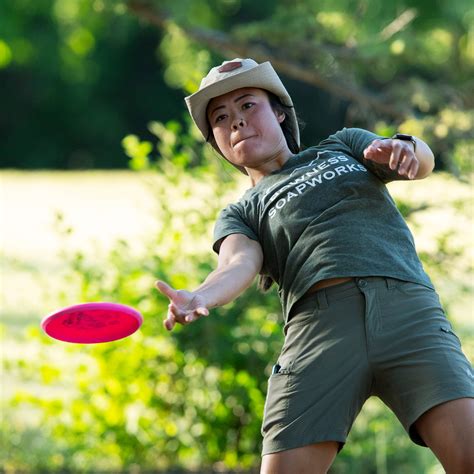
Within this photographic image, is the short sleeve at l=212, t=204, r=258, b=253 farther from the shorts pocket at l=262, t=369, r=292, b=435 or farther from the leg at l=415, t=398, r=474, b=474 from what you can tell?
the leg at l=415, t=398, r=474, b=474

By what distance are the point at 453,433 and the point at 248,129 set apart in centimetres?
98

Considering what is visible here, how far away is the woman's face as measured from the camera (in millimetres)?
3102

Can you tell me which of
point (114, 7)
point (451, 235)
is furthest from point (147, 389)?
point (114, 7)

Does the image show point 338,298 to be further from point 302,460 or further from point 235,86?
point 235,86

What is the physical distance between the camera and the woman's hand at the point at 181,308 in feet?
8.61

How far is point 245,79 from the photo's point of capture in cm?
311

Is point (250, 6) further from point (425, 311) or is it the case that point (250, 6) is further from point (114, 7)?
point (425, 311)

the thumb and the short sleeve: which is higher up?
the short sleeve

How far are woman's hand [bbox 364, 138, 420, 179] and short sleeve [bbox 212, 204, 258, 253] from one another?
0.39m

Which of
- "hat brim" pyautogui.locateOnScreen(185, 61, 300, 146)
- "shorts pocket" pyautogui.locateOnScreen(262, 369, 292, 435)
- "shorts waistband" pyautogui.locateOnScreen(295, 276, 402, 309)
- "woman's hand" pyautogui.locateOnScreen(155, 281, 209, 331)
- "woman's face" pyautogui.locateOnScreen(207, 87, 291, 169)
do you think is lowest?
"shorts pocket" pyautogui.locateOnScreen(262, 369, 292, 435)

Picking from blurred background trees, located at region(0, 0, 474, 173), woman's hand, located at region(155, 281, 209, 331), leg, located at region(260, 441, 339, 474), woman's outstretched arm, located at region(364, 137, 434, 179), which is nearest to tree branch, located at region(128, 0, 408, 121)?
blurred background trees, located at region(0, 0, 474, 173)

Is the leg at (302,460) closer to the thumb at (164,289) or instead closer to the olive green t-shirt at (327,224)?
the olive green t-shirt at (327,224)

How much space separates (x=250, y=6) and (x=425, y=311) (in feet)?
58.3

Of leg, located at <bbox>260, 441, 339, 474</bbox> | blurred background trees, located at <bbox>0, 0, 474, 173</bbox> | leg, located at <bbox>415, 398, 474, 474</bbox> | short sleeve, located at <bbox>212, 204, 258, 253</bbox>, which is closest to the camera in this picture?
leg, located at <bbox>415, 398, 474, 474</bbox>
